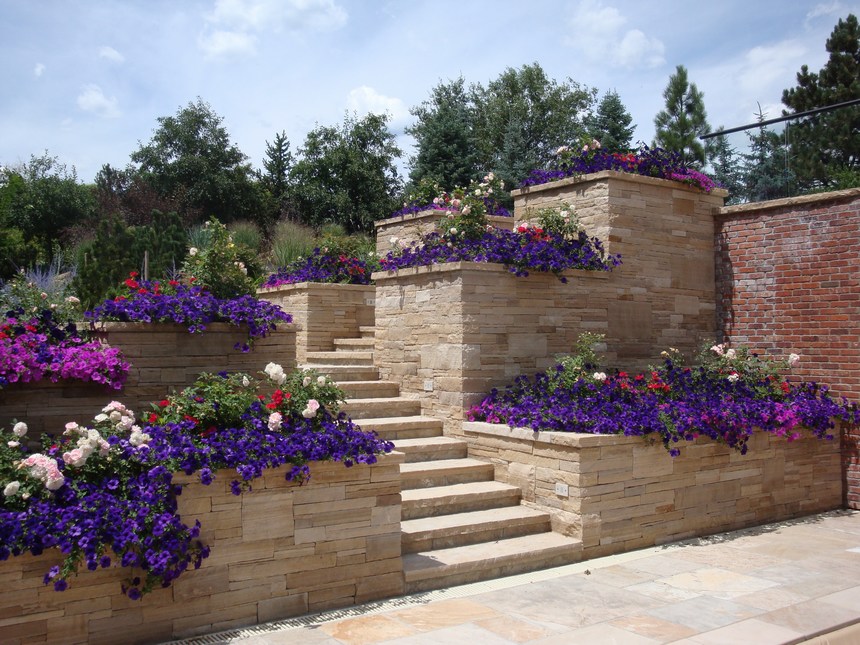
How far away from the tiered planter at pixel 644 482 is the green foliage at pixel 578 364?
80cm

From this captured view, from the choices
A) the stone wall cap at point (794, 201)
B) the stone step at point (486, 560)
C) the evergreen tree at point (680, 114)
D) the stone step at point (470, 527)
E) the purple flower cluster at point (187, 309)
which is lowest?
the stone step at point (486, 560)

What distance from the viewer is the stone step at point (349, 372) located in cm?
768

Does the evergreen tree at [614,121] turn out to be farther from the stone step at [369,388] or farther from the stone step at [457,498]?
the stone step at [457,498]

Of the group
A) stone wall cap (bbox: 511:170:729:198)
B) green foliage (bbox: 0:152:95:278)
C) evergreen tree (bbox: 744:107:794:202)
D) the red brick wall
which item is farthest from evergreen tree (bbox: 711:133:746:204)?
green foliage (bbox: 0:152:95:278)

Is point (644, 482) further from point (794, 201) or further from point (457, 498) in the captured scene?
point (794, 201)

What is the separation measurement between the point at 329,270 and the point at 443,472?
4.35 m

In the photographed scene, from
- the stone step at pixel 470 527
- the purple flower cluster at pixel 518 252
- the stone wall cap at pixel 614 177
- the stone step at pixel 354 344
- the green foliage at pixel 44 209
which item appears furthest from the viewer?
the green foliage at pixel 44 209

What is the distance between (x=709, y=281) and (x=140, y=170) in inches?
987

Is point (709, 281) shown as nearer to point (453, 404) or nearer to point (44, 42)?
point (453, 404)

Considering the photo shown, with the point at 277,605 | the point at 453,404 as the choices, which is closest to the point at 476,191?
the point at 453,404

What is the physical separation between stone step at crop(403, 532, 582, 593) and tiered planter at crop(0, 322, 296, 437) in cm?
214

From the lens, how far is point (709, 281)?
8.73 meters

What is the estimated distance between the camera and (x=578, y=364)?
6.84 meters

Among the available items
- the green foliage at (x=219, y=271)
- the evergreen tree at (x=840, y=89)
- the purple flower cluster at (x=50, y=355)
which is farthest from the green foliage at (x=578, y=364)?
the evergreen tree at (x=840, y=89)
